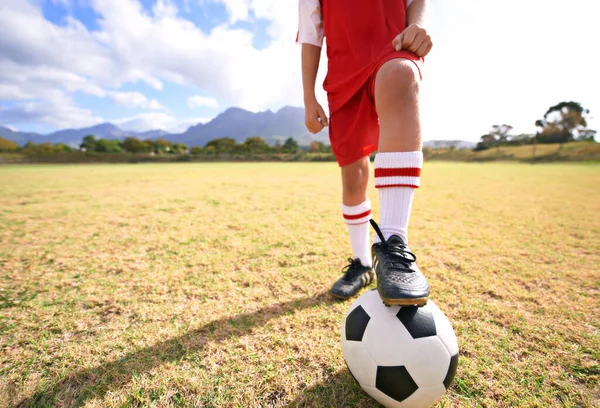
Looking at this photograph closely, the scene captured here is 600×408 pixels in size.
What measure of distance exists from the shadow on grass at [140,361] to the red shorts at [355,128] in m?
0.95

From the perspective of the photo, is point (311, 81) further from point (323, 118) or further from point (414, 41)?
point (414, 41)

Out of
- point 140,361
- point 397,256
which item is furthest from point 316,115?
point 140,361

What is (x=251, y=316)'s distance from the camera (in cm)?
160

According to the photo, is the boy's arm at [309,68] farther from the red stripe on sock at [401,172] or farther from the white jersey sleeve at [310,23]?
the red stripe on sock at [401,172]

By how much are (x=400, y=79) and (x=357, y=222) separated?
1.00m

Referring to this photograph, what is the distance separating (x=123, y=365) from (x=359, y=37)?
6.42 feet

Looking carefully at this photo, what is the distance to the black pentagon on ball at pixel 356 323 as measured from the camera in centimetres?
108

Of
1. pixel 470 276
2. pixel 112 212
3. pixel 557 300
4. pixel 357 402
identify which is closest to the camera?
pixel 357 402

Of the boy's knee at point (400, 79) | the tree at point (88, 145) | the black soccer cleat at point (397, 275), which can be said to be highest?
the tree at point (88, 145)

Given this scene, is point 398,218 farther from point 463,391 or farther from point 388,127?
point 463,391

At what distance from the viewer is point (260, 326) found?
1.50m

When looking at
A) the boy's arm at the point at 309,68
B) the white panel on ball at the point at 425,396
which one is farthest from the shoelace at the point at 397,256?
the boy's arm at the point at 309,68

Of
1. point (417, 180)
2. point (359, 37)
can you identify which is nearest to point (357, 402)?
point (417, 180)

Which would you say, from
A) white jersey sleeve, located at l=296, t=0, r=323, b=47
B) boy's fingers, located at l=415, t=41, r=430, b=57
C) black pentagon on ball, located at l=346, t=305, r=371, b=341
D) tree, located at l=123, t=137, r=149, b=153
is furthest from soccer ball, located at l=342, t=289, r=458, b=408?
tree, located at l=123, t=137, r=149, b=153
